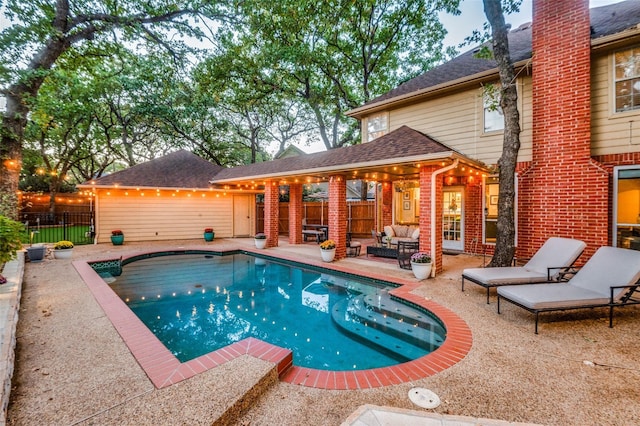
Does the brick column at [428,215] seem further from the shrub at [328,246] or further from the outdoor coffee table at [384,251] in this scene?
the shrub at [328,246]

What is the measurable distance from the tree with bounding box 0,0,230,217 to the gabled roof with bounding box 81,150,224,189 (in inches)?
163

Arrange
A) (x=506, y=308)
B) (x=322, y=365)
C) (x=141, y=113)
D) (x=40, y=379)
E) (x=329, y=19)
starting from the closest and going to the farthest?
(x=40, y=379) < (x=322, y=365) < (x=506, y=308) < (x=329, y=19) < (x=141, y=113)

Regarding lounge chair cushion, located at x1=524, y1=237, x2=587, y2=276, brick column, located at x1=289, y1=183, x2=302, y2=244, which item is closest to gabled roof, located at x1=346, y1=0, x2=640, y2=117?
brick column, located at x1=289, y1=183, x2=302, y2=244

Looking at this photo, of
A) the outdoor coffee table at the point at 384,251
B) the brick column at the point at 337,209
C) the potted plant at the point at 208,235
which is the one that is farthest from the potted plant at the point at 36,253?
the outdoor coffee table at the point at 384,251

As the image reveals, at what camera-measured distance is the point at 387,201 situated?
12.2 metres

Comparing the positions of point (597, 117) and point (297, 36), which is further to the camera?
point (297, 36)

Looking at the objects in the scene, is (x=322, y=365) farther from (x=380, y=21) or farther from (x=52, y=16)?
(x=380, y=21)

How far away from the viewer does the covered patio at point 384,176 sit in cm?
702

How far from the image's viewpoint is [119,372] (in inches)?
115

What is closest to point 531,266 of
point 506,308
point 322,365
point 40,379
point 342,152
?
point 506,308

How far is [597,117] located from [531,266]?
442 centimetres

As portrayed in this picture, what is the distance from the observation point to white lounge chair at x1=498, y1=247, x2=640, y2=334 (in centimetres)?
404

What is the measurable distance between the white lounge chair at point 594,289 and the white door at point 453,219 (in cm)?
510

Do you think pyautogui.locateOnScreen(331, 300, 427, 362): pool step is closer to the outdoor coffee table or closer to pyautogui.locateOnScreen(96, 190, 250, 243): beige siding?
the outdoor coffee table
